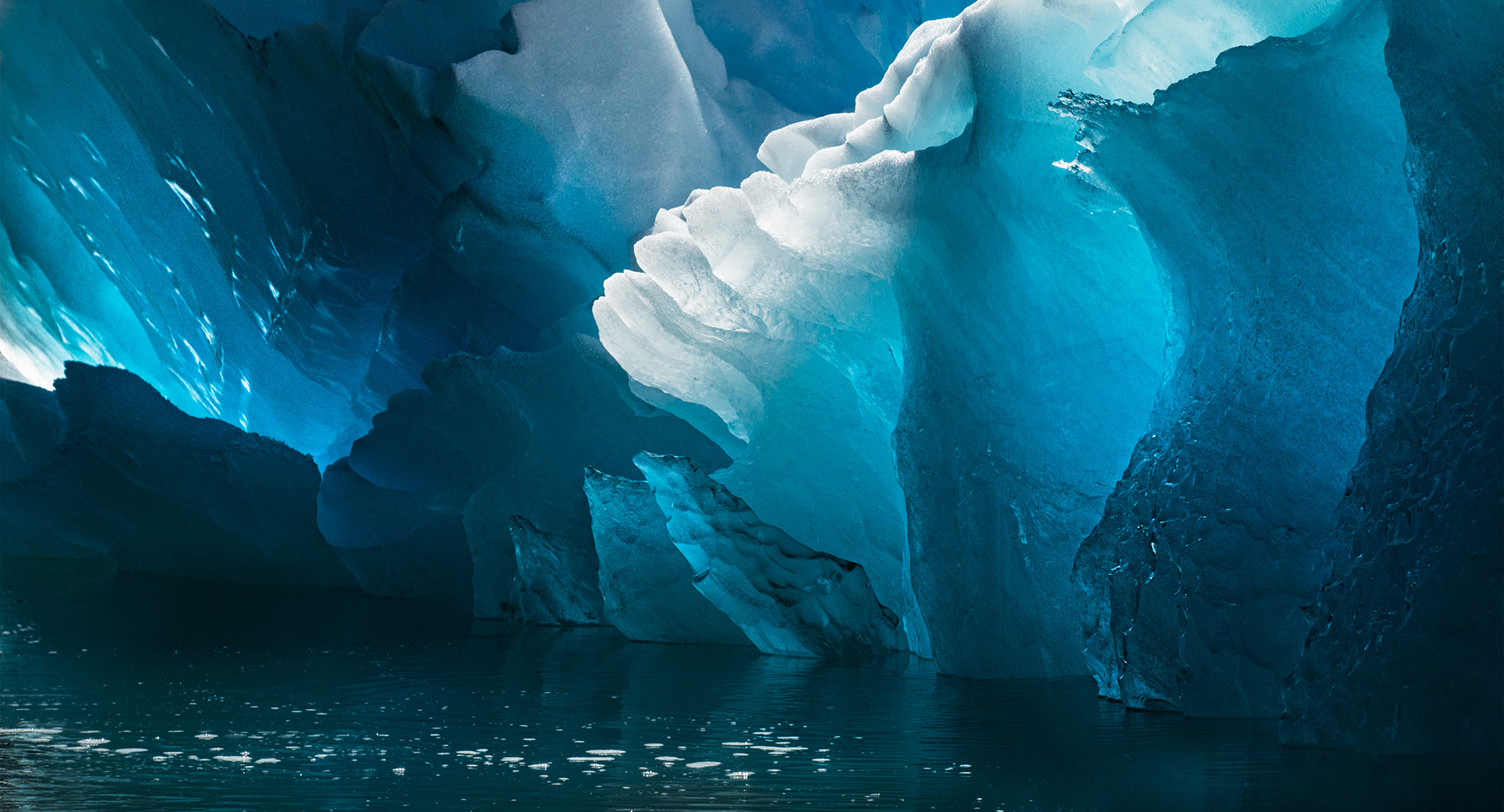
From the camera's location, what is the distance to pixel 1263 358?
13.9 feet

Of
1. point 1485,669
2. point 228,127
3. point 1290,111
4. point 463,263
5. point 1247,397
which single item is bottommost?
point 1485,669

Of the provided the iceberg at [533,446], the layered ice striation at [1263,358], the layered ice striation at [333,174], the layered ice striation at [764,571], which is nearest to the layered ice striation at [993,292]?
the layered ice striation at [1263,358]

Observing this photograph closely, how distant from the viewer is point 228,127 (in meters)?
10.2

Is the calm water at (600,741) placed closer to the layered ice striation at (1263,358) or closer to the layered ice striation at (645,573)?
the layered ice striation at (1263,358)

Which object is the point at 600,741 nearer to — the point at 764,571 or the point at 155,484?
the point at 764,571

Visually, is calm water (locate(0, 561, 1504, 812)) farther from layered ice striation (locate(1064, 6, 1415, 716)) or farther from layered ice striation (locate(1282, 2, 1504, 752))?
layered ice striation (locate(1064, 6, 1415, 716))

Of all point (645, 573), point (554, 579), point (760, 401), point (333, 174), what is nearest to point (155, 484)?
point (333, 174)

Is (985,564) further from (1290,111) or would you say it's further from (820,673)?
(1290,111)

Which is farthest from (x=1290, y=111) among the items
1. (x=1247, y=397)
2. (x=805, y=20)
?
(x=805, y=20)

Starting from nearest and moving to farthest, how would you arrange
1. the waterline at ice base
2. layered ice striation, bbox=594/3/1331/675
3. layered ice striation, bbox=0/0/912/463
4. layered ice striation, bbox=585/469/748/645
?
the waterline at ice base, layered ice striation, bbox=594/3/1331/675, layered ice striation, bbox=585/469/748/645, layered ice striation, bbox=0/0/912/463

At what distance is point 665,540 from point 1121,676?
3463mm

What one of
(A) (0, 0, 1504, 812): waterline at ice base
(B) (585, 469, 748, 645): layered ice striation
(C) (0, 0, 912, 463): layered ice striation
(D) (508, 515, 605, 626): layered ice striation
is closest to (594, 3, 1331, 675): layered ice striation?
(A) (0, 0, 1504, 812): waterline at ice base

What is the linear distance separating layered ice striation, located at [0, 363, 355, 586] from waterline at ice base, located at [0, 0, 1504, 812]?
0.06m

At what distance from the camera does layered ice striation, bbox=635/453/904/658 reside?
6562mm
